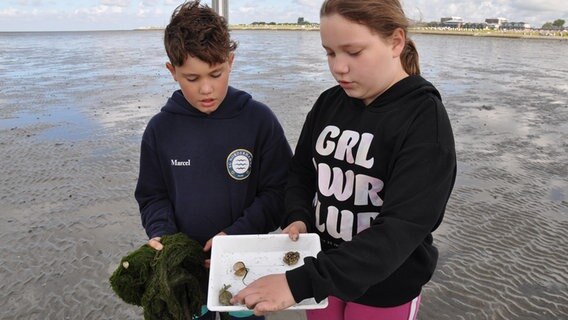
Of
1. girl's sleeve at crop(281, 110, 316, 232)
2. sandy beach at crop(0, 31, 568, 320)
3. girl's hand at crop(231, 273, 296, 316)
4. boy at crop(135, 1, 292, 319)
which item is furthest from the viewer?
sandy beach at crop(0, 31, 568, 320)

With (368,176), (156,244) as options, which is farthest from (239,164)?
(368,176)

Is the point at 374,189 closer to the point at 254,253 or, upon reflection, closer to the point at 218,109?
the point at 254,253

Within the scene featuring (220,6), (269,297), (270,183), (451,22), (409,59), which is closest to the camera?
(269,297)

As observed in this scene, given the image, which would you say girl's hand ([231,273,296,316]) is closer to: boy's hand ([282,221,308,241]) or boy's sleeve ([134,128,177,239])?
boy's hand ([282,221,308,241])

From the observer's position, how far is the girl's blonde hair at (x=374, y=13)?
1.58m

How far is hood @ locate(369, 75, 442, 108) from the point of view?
5.49ft

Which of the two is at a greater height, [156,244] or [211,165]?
[211,165]

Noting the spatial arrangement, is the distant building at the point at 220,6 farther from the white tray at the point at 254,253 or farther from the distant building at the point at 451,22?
the distant building at the point at 451,22

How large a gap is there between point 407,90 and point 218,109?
1.01m

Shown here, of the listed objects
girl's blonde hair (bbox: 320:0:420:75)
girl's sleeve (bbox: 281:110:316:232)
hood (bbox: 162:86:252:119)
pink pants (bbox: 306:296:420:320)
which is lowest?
pink pants (bbox: 306:296:420:320)

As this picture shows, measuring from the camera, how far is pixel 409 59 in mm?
1825

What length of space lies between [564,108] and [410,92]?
12226 millimetres

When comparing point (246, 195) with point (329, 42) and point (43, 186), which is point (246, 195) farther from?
point (43, 186)

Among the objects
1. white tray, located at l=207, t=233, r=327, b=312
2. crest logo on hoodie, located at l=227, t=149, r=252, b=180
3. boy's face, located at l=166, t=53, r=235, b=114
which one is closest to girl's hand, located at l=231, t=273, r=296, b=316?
white tray, located at l=207, t=233, r=327, b=312
